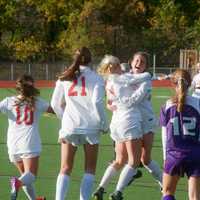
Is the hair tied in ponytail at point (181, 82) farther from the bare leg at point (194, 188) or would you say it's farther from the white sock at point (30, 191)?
the white sock at point (30, 191)

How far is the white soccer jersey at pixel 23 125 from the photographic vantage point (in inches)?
359

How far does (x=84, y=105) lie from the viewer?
8930 millimetres

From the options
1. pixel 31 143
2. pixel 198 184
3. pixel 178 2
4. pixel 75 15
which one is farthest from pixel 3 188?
pixel 178 2

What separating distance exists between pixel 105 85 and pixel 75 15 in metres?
54.2

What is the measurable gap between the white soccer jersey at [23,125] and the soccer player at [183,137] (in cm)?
199

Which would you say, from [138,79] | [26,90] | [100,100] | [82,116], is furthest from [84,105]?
[138,79]

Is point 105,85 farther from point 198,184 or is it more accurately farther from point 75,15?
point 75,15

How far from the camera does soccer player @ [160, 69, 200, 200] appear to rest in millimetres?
7648

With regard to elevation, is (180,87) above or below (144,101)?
above

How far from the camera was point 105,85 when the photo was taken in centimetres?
945

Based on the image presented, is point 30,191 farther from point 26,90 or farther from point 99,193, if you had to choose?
point 26,90

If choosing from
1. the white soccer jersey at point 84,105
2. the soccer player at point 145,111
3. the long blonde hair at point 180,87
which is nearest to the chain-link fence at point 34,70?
the soccer player at point 145,111

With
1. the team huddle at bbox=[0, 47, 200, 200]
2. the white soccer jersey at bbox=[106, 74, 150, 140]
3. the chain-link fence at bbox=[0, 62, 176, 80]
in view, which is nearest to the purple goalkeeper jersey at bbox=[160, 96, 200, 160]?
the team huddle at bbox=[0, 47, 200, 200]

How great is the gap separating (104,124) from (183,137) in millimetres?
1414
